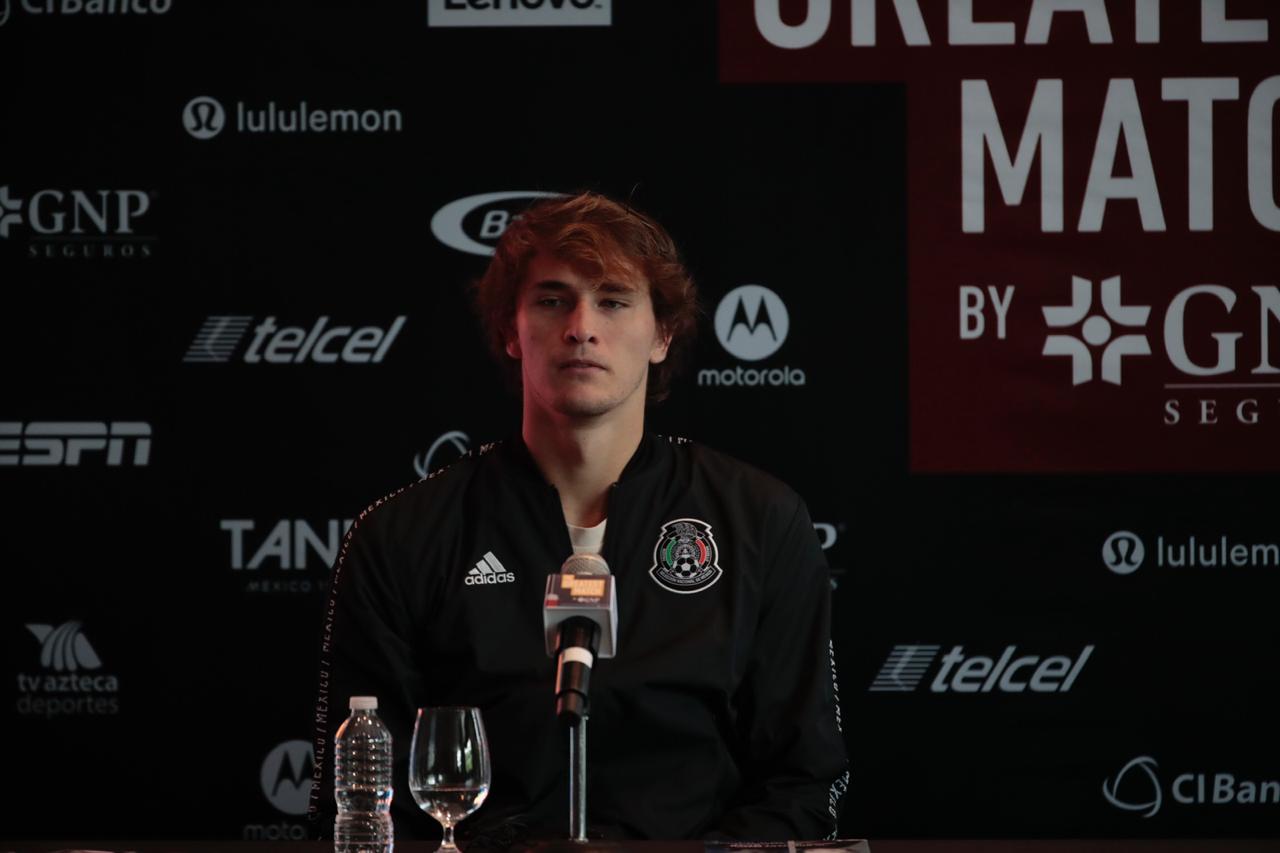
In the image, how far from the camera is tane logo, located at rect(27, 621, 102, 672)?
347cm

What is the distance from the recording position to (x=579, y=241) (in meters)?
2.46

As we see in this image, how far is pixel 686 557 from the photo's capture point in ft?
7.94

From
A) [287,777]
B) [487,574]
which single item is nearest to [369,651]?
[487,574]

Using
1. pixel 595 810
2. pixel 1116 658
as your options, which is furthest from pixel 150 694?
pixel 1116 658

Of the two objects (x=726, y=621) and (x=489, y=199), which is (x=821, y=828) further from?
(x=489, y=199)

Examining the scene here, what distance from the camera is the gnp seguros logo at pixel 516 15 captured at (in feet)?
11.5

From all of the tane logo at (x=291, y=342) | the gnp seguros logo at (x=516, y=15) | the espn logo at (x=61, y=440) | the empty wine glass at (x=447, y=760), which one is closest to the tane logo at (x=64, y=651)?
the espn logo at (x=61, y=440)

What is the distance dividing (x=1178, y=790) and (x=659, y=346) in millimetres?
1741

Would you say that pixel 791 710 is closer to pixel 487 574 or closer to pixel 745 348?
pixel 487 574

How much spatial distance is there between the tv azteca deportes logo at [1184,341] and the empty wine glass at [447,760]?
212cm

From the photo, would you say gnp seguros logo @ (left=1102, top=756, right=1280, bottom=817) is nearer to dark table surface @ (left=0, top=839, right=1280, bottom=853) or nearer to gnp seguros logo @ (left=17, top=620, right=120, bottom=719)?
dark table surface @ (left=0, top=839, right=1280, bottom=853)

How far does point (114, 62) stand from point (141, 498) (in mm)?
1017

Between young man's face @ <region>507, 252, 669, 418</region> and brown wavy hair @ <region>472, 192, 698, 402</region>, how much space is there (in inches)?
0.9

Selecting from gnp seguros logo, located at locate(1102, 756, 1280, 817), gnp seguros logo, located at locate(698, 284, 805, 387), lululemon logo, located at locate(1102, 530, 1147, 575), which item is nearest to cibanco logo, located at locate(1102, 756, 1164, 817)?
gnp seguros logo, located at locate(1102, 756, 1280, 817)
